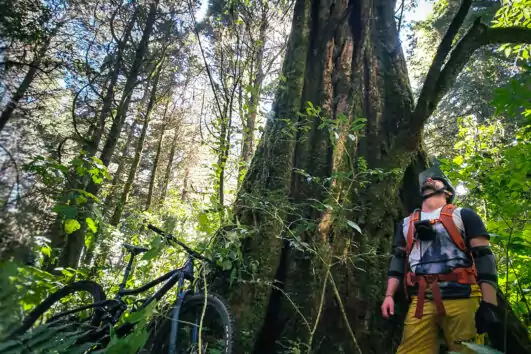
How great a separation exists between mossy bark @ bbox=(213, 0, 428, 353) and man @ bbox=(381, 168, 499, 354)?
0.48 metres

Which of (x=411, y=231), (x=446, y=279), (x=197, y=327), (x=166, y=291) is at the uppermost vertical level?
(x=411, y=231)

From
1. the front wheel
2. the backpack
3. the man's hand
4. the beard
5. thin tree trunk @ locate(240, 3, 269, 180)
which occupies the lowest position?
the front wheel

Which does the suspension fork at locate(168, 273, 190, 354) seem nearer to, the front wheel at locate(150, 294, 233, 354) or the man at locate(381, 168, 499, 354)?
the front wheel at locate(150, 294, 233, 354)

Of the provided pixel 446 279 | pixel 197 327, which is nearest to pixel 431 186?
pixel 446 279

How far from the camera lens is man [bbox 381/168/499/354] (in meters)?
2.50

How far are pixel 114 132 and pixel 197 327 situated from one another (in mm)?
6795

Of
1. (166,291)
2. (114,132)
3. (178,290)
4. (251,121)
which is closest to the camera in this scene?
(178,290)

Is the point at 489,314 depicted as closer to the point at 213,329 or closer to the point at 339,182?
the point at 339,182

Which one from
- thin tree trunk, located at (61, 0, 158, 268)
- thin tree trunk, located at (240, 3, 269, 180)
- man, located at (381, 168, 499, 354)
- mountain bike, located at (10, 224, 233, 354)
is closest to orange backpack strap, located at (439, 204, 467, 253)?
man, located at (381, 168, 499, 354)

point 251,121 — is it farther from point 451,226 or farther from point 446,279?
point 446,279

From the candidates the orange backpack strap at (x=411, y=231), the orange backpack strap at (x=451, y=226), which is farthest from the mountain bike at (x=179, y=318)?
the orange backpack strap at (x=451, y=226)

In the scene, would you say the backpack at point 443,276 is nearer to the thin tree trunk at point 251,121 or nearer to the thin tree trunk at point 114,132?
the thin tree trunk at point 251,121

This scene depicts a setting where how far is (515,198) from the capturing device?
458 centimetres

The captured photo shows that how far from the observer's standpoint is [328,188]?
357 cm
